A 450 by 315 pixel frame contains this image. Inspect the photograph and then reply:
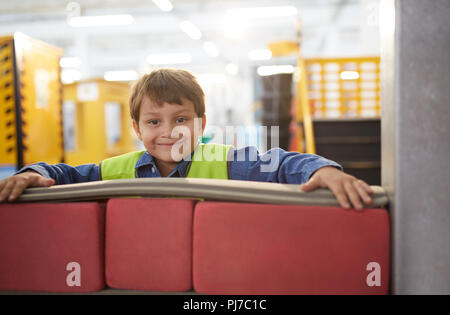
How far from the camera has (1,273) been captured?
32.5 inches

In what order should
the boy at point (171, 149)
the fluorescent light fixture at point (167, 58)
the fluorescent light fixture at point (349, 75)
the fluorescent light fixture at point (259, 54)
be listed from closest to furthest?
the boy at point (171, 149)
the fluorescent light fixture at point (349, 75)
the fluorescent light fixture at point (167, 58)
the fluorescent light fixture at point (259, 54)

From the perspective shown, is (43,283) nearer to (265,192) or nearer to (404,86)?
(265,192)

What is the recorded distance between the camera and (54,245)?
792mm

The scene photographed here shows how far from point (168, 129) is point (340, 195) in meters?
0.68

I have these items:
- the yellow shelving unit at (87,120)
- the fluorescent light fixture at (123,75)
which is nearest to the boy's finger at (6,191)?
the yellow shelving unit at (87,120)

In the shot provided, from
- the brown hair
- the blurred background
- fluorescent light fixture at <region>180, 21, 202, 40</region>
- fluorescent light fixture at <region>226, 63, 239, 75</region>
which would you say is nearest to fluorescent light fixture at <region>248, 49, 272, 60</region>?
the blurred background

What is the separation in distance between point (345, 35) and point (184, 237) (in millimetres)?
13841

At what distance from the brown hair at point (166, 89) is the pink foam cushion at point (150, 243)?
1.76 feet

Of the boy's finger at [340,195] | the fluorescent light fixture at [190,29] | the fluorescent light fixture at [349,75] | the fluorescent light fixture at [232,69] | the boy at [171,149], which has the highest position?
the fluorescent light fixture at [232,69]

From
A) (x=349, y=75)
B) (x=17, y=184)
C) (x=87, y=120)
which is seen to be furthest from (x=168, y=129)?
(x=87, y=120)

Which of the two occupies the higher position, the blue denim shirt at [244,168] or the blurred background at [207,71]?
the blurred background at [207,71]

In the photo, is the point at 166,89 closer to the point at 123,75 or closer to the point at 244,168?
the point at 244,168

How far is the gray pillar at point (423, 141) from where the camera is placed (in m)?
0.67

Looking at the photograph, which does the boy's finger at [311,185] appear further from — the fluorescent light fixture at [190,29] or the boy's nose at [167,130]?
the fluorescent light fixture at [190,29]
